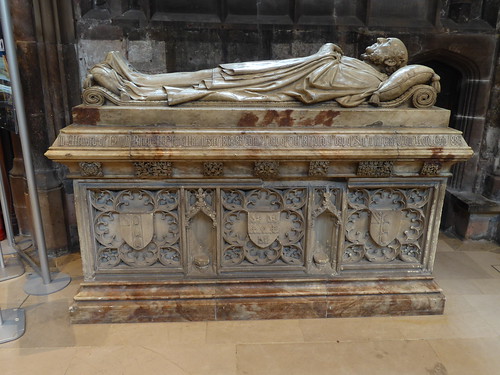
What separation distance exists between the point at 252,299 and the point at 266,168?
1.00 m

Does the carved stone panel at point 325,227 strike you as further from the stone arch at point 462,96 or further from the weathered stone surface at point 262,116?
the stone arch at point 462,96

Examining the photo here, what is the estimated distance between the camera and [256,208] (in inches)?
124

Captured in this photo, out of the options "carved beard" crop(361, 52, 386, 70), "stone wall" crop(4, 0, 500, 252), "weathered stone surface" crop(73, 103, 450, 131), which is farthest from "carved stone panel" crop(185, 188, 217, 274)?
"stone wall" crop(4, 0, 500, 252)

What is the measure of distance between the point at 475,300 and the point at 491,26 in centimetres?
274

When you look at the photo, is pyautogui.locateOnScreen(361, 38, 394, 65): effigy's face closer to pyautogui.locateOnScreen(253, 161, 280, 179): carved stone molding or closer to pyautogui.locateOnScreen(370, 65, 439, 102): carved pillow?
pyautogui.locateOnScreen(370, 65, 439, 102): carved pillow

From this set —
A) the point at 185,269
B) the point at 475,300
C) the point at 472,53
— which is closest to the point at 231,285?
the point at 185,269

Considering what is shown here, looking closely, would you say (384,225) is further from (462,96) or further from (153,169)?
(462,96)

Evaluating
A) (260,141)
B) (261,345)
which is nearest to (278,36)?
(260,141)

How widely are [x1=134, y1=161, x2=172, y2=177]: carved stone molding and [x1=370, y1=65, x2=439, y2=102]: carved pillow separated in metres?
1.54

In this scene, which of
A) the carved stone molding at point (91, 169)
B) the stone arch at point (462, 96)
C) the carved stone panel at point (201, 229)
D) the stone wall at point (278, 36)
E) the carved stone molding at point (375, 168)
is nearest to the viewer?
the carved stone molding at point (91, 169)

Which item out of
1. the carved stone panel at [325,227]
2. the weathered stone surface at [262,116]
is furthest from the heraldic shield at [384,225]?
the weathered stone surface at [262,116]

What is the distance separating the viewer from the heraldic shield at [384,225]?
3.21m

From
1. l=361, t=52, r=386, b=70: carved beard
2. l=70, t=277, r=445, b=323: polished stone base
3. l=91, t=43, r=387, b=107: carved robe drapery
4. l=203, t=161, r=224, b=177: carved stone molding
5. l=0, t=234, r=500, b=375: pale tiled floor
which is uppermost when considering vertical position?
l=361, t=52, r=386, b=70: carved beard

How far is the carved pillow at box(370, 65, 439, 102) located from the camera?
3037mm
